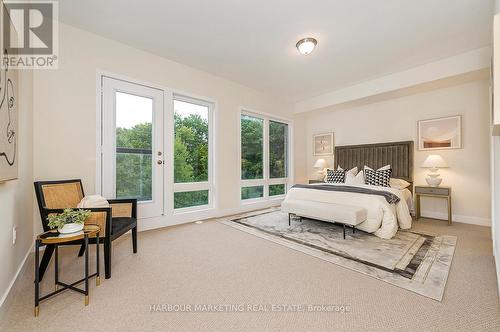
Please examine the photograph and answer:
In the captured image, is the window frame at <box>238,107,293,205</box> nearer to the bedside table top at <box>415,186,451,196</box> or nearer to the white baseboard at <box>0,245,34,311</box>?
the bedside table top at <box>415,186,451,196</box>

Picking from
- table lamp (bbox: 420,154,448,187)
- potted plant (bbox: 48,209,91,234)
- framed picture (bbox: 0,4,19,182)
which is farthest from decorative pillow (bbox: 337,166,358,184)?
framed picture (bbox: 0,4,19,182)

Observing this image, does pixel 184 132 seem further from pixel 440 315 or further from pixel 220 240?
pixel 440 315

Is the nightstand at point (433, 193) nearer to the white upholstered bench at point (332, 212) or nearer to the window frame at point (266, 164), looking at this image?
the white upholstered bench at point (332, 212)

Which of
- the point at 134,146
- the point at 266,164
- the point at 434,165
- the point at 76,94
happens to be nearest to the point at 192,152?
the point at 134,146

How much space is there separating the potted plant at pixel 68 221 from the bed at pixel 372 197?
277 centimetres

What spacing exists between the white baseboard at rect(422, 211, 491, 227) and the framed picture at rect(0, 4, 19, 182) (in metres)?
5.95

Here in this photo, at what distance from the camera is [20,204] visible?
2.11m

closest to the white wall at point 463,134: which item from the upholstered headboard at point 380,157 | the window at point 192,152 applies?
the upholstered headboard at point 380,157

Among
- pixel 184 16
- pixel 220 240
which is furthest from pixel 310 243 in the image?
pixel 184 16

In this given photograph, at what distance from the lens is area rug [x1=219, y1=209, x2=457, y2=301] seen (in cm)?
201

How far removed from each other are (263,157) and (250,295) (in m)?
3.92

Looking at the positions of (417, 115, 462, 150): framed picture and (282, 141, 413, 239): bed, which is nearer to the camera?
(282, 141, 413, 239): bed

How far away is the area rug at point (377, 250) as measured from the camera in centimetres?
201

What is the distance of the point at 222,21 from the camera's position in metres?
2.76
